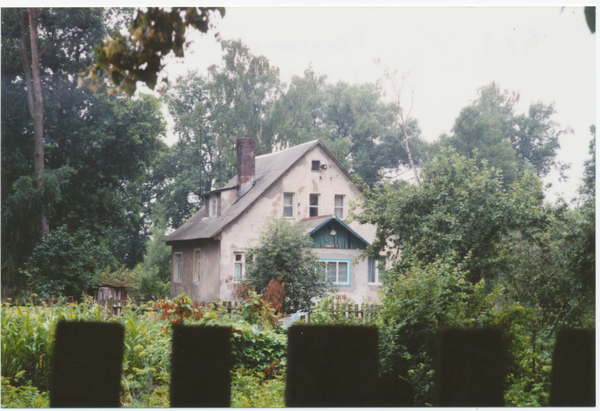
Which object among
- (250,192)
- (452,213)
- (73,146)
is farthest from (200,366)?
(452,213)

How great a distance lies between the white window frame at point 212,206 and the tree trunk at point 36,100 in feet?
6.26

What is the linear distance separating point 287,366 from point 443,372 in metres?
1.66

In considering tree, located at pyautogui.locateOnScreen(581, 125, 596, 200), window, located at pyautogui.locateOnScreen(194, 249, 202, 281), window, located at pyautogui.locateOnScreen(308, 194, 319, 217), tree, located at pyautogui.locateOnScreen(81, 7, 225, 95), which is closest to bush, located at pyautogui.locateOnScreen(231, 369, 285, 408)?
window, located at pyautogui.locateOnScreen(194, 249, 202, 281)

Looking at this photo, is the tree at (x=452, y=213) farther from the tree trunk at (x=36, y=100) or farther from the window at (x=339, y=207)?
the tree trunk at (x=36, y=100)

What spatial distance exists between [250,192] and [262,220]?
42cm

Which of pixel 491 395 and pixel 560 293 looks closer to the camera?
pixel 491 395

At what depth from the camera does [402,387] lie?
519 cm

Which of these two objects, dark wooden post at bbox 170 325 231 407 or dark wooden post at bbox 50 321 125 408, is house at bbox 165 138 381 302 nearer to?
dark wooden post at bbox 170 325 231 407

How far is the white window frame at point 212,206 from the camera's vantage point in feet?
21.4

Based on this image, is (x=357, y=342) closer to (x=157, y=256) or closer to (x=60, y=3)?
(x=157, y=256)

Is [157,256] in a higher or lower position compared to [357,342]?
higher

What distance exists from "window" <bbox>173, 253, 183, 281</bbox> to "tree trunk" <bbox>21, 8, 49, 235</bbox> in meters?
1.55

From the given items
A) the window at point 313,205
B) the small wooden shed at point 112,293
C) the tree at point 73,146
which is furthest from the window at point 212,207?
the small wooden shed at point 112,293

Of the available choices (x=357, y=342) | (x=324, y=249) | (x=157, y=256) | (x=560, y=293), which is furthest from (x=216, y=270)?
(x=560, y=293)
